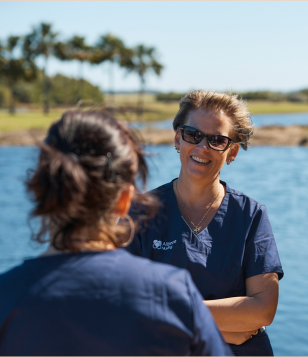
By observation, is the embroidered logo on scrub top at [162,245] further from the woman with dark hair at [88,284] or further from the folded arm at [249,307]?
the woman with dark hair at [88,284]

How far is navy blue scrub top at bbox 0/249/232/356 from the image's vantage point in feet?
3.44

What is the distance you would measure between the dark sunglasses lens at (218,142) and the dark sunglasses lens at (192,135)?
0.19 ft

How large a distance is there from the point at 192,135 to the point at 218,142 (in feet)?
0.44

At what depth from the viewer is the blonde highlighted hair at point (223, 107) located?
224 cm

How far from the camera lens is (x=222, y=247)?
6.75ft

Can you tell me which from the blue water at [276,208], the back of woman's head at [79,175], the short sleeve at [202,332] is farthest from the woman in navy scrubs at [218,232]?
the back of woman's head at [79,175]

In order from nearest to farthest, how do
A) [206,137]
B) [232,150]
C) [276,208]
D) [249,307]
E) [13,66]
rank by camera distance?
[249,307], [206,137], [232,150], [276,208], [13,66]

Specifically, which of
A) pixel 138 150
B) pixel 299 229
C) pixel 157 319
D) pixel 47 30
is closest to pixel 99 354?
pixel 157 319

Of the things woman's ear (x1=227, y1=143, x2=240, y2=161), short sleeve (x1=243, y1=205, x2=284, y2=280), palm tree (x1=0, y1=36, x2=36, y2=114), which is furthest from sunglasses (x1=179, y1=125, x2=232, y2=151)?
palm tree (x1=0, y1=36, x2=36, y2=114)

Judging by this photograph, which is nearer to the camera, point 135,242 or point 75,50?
point 135,242

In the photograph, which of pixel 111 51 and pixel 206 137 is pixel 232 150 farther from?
pixel 111 51

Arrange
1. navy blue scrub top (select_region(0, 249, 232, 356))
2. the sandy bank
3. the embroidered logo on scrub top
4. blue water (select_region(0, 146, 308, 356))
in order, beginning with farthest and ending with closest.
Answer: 1. the sandy bank
2. blue water (select_region(0, 146, 308, 356))
3. the embroidered logo on scrub top
4. navy blue scrub top (select_region(0, 249, 232, 356))

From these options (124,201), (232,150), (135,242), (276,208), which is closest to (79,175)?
(124,201)

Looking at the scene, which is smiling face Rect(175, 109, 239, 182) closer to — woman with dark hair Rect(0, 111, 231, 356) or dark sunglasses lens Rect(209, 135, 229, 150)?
dark sunglasses lens Rect(209, 135, 229, 150)
